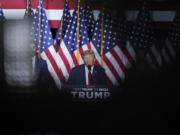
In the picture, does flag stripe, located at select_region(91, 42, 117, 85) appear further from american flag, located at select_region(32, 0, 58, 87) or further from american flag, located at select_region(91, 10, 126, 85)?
american flag, located at select_region(32, 0, 58, 87)

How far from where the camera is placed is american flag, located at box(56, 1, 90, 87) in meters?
4.76

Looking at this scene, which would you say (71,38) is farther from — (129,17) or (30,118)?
(30,118)

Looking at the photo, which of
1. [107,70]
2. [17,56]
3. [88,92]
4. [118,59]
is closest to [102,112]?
[88,92]

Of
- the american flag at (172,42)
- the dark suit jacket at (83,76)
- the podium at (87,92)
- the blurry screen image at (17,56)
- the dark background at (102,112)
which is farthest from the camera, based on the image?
the american flag at (172,42)

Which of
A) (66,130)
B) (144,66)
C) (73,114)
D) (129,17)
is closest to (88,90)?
(73,114)

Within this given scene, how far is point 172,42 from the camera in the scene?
15.2 feet

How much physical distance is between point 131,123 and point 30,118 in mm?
1235

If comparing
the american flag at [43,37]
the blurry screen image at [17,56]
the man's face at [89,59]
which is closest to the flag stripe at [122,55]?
the man's face at [89,59]

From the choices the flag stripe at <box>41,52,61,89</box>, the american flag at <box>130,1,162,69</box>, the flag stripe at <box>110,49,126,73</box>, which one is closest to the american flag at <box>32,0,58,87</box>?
the flag stripe at <box>41,52,61,89</box>

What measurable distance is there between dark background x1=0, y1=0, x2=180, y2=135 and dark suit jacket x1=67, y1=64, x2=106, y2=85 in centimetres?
64

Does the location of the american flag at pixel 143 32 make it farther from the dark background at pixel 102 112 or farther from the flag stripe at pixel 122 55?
the dark background at pixel 102 112

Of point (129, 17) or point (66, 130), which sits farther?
point (129, 17)

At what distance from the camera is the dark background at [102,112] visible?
3469 mm

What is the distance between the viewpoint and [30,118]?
364 centimetres
